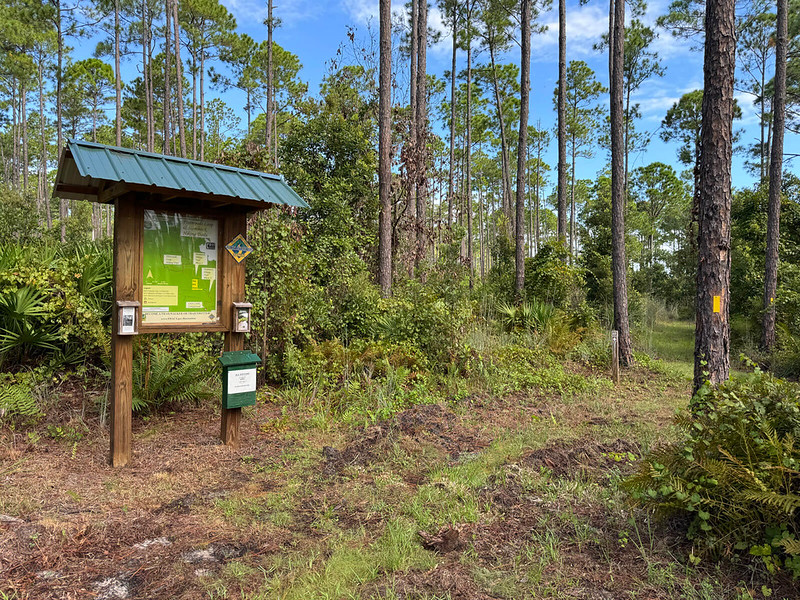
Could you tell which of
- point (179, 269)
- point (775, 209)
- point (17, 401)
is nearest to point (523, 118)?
point (775, 209)

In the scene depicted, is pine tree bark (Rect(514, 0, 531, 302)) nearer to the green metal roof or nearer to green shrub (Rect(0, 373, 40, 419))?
the green metal roof

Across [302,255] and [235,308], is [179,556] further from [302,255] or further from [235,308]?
[302,255]

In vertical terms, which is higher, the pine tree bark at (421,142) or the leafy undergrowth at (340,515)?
the pine tree bark at (421,142)

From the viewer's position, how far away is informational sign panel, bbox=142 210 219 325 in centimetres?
421

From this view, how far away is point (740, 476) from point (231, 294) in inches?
162

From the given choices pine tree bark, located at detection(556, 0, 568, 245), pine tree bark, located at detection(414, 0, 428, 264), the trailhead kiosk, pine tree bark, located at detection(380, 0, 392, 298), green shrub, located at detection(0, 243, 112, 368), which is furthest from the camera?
pine tree bark, located at detection(556, 0, 568, 245)

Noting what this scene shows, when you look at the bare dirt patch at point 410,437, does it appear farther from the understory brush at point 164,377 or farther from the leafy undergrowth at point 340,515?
the understory brush at point 164,377

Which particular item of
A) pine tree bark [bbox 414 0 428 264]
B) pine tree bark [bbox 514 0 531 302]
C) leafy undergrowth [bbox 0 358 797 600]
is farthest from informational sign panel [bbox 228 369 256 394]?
pine tree bark [bbox 514 0 531 302]

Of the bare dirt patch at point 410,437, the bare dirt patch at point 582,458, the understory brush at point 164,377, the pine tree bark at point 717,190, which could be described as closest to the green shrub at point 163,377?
the understory brush at point 164,377

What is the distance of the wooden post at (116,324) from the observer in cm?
397

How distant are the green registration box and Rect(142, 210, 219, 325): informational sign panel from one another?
1.36 ft

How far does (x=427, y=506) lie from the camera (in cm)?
321

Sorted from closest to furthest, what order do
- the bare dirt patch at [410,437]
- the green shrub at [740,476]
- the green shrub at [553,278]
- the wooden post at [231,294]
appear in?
1. the green shrub at [740,476]
2. the bare dirt patch at [410,437]
3. the wooden post at [231,294]
4. the green shrub at [553,278]

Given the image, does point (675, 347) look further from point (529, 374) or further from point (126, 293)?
point (126, 293)
